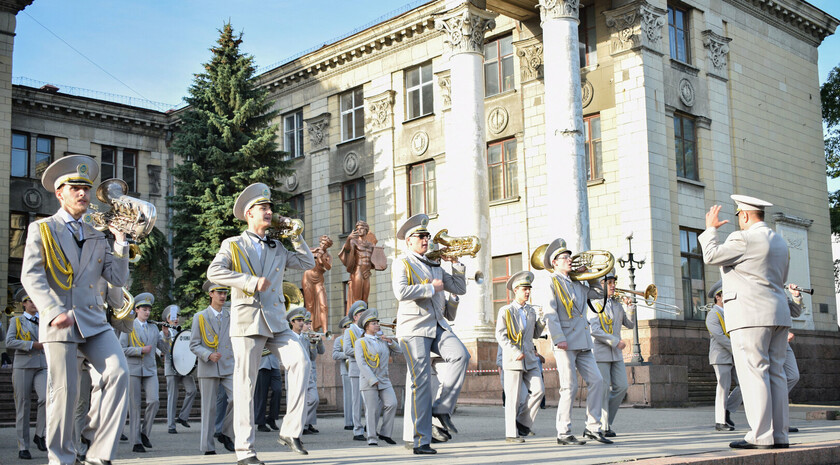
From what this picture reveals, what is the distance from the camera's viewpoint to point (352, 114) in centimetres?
3988

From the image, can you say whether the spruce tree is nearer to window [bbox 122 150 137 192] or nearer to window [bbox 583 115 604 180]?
window [bbox 583 115 604 180]

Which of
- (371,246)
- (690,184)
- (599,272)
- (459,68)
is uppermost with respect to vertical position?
(459,68)

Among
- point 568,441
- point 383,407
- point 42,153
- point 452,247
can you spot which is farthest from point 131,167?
point 568,441

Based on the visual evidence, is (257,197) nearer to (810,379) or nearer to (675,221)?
(675,221)

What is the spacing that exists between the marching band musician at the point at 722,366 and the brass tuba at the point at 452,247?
4.95 m

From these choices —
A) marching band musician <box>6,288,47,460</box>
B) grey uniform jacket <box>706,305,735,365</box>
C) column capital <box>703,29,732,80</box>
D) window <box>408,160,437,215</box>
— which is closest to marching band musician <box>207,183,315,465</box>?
marching band musician <box>6,288,47,460</box>

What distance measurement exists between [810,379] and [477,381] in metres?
13.3

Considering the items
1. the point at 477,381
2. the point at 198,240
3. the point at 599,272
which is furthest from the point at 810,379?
the point at 599,272

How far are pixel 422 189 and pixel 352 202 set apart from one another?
14.1 feet

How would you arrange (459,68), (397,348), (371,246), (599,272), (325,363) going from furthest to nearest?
(459,68), (371,246), (325,363), (397,348), (599,272)

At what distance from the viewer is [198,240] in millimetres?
33344

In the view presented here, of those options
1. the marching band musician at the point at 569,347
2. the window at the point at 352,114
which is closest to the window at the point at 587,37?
the window at the point at 352,114

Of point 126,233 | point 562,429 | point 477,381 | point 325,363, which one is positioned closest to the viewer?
point 126,233

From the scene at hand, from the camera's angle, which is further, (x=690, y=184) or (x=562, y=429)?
(x=690, y=184)
